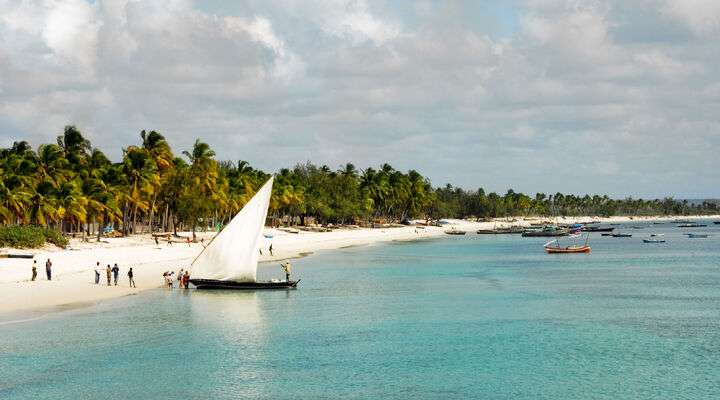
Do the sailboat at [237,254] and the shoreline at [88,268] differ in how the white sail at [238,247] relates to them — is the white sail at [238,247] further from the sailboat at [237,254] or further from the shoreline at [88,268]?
the shoreline at [88,268]

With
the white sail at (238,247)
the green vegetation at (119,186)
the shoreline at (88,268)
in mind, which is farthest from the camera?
the green vegetation at (119,186)

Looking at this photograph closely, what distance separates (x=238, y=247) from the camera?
5769 cm

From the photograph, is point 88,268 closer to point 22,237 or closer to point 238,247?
point 22,237

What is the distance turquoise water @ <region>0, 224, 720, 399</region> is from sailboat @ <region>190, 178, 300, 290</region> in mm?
1071

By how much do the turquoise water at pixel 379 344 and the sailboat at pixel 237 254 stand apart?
1071mm

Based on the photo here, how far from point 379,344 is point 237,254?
68.3 ft

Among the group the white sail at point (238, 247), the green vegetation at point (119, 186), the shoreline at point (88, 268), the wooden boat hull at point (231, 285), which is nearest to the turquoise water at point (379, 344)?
the wooden boat hull at point (231, 285)

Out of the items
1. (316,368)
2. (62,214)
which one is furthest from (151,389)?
(62,214)

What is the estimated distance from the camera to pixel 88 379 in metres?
31.8

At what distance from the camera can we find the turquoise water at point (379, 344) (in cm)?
3128

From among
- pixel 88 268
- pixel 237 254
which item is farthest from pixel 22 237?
pixel 237 254

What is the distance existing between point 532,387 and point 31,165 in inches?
3013

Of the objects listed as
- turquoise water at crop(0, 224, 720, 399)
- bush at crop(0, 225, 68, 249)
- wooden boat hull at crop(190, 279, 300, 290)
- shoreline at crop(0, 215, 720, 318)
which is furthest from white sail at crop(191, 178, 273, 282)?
bush at crop(0, 225, 68, 249)

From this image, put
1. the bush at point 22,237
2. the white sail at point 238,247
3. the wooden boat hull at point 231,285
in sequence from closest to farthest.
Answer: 1. the white sail at point 238,247
2. the wooden boat hull at point 231,285
3. the bush at point 22,237
